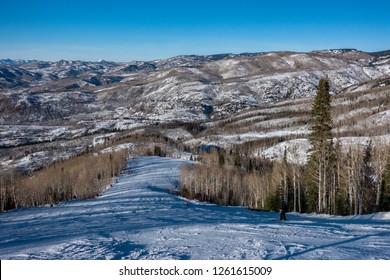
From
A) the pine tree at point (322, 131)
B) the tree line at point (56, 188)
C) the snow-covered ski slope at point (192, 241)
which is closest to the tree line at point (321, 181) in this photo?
the pine tree at point (322, 131)

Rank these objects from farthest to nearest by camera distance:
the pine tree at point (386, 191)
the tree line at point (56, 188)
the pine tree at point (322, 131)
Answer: the tree line at point (56, 188) → the pine tree at point (386, 191) → the pine tree at point (322, 131)

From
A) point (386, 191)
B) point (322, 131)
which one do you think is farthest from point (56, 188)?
point (386, 191)

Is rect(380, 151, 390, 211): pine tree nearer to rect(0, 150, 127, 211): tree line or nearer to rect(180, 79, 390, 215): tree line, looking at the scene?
rect(180, 79, 390, 215): tree line

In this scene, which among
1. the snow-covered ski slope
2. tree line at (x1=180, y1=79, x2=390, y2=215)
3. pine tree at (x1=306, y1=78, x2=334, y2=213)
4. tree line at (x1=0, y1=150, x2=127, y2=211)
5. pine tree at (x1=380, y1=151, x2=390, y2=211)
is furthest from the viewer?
tree line at (x1=0, y1=150, x2=127, y2=211)

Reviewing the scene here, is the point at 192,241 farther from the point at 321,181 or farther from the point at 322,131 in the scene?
the point at 321,181

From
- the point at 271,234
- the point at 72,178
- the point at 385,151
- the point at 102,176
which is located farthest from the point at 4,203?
the point at 385,151

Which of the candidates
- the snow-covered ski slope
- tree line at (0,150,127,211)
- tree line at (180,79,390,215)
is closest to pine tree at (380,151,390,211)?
tree line at (180,79,390,215)

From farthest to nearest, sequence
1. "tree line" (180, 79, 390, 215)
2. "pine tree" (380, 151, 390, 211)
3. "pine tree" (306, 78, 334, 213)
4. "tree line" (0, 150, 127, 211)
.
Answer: "tree line" (0, 150, 127, 211)
"pine tree" (380, 151, 390, 211)
"tree line" (180, 79, 390, 215)
"pine tree" (306, 78, 334, 213)

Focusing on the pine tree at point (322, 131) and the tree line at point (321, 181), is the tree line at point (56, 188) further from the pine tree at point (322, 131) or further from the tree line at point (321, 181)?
the pine tree at point (322, 131)
